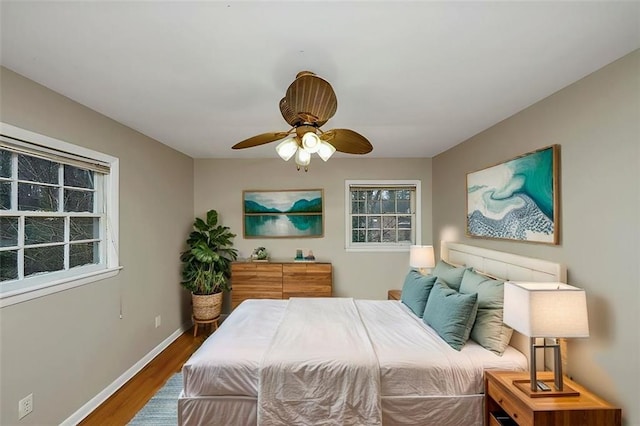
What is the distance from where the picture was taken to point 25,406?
1.98 m

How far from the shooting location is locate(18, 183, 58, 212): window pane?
6.88 feet

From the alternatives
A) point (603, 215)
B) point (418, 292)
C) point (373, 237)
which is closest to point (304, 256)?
point (373, 237)

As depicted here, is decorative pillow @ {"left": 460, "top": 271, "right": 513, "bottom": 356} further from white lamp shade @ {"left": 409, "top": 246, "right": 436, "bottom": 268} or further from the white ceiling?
the white ceiling

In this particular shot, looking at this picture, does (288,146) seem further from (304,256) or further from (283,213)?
(304,256)

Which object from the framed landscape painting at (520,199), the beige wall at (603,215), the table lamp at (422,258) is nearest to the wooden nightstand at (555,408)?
the beige wall at (603,215)

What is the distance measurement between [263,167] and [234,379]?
10.6 feet

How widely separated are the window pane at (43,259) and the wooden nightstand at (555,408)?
3231mm

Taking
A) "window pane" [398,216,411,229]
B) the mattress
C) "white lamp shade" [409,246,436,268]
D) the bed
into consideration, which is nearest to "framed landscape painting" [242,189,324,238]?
"window pane" [398,216,411,229]

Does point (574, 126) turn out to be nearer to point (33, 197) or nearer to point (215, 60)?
point (215, 60)

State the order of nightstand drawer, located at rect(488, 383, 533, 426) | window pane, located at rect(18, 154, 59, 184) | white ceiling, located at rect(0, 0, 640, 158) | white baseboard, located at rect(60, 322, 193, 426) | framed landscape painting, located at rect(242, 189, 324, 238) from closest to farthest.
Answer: white ceiling, located at rect(0, 0, 640, 158)
nightstand drawer, located at rect(488, 383, 533, 426)
window pane, located at rect(18, 154, 59, 184)
white baseboard, located at rect(60, 322, 193, 426)
framed landscape painting, located at rect(242, 189, 324, 238)

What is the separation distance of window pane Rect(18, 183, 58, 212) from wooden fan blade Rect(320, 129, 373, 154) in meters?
2.09

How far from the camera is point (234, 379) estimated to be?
6.77ft

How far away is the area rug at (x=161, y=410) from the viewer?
2373 millimetres

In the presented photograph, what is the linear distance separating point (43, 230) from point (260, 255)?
8.56 ft
